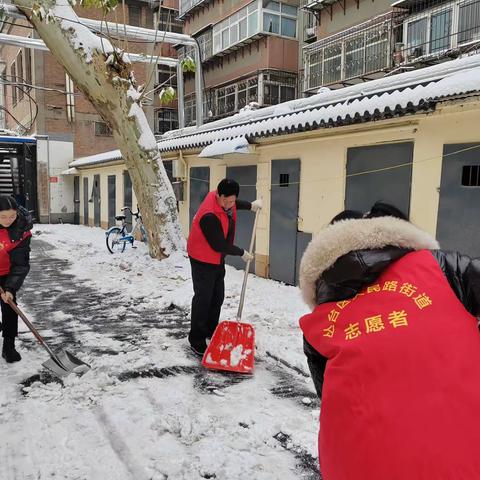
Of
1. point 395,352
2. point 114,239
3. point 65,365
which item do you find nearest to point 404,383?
point 395,352

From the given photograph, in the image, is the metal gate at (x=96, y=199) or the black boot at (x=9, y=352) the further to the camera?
the metal gate at (x=96, y=199)

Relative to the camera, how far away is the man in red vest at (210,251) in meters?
3.92

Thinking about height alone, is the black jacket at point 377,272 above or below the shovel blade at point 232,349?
above

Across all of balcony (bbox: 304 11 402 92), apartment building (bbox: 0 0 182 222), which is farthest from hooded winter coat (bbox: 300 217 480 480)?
apartment building (bbox: 0 0 182 222)

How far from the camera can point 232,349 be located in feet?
12.7

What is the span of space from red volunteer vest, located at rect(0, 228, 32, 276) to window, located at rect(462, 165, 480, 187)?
4431 mm

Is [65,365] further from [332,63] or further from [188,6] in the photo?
[188,6]

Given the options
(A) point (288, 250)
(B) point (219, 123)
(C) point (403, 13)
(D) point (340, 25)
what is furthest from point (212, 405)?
(D) point (340, 25)

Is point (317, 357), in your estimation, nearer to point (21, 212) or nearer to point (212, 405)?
point (212, 405)

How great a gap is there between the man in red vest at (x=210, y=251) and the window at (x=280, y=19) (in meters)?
16.7

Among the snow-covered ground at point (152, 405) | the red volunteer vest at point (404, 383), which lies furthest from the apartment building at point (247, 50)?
the red volunteer vest at point (404, 383)

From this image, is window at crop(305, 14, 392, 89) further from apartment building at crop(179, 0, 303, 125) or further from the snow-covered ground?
the snow-covered ground

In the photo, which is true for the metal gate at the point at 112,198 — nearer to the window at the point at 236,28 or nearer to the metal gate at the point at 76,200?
the metal gate at the point at 76,200

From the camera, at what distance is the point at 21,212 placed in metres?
3.90
